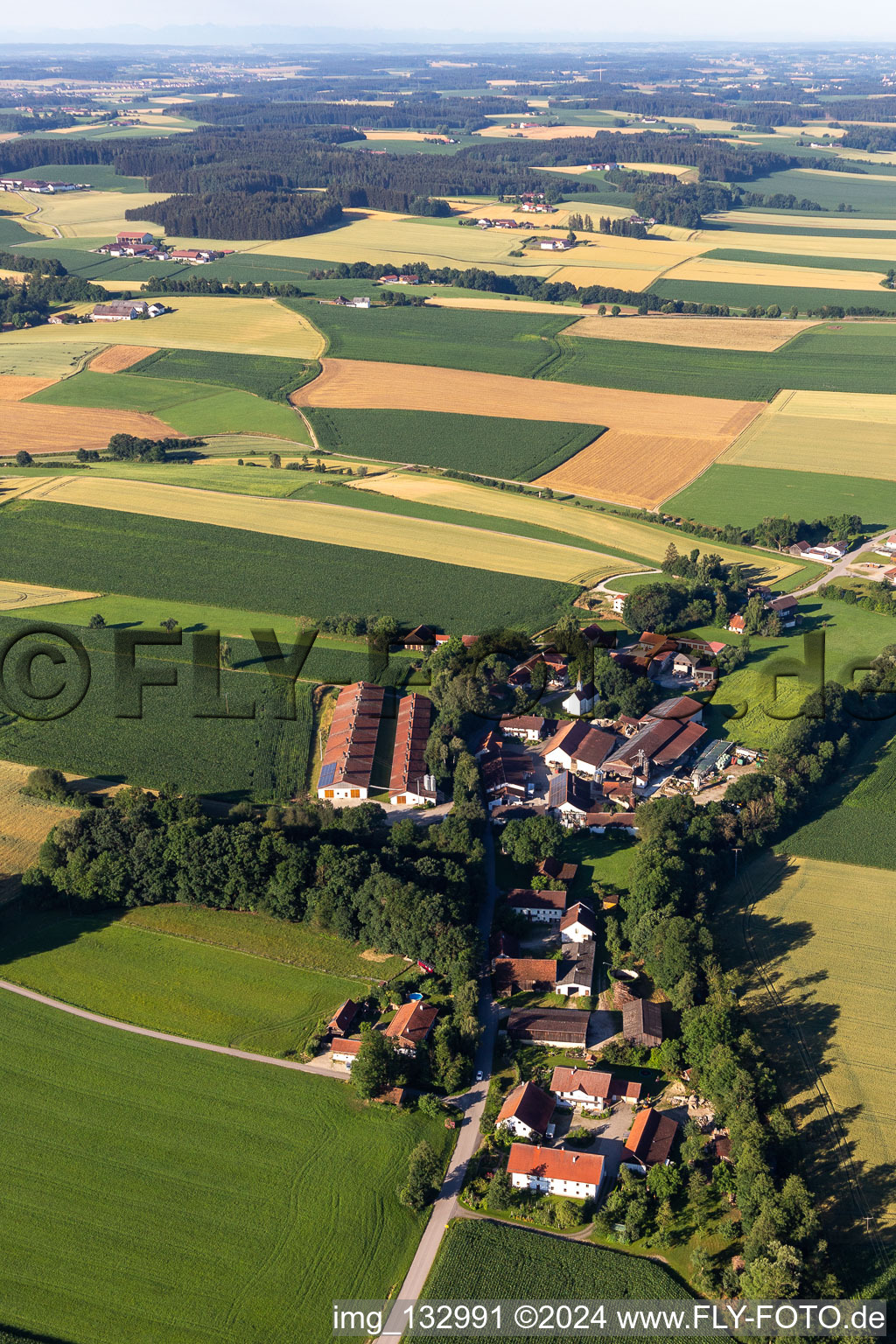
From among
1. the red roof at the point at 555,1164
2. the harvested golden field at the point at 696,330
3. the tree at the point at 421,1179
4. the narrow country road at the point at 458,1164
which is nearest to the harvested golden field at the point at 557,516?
the narrow country road at the point at 458,1164

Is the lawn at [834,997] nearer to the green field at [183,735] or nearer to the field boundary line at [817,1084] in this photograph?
the field boundary line at [817,1084]

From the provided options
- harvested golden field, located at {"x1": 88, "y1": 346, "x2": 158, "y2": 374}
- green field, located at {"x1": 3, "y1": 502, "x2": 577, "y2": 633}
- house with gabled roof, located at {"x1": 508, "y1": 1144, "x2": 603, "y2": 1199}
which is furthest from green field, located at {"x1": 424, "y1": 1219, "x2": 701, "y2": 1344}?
harvested golden field, located at {"x1": 88, "y1": 346, "x2": 158, "y2": 374}

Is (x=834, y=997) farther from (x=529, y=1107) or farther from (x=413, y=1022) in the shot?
(x=413, y=1022)

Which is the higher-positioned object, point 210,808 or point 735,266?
point 735,266

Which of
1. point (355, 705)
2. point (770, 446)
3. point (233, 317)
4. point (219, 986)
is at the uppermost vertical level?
point (233, 317)

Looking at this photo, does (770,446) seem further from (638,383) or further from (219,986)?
(219,986)

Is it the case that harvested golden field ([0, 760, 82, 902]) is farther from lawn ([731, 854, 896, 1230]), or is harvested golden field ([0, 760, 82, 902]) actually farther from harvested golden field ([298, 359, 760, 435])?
harvested golden field ([298, 359, 760, 435])

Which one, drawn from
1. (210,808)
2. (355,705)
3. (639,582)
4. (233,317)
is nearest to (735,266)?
(233,317)
